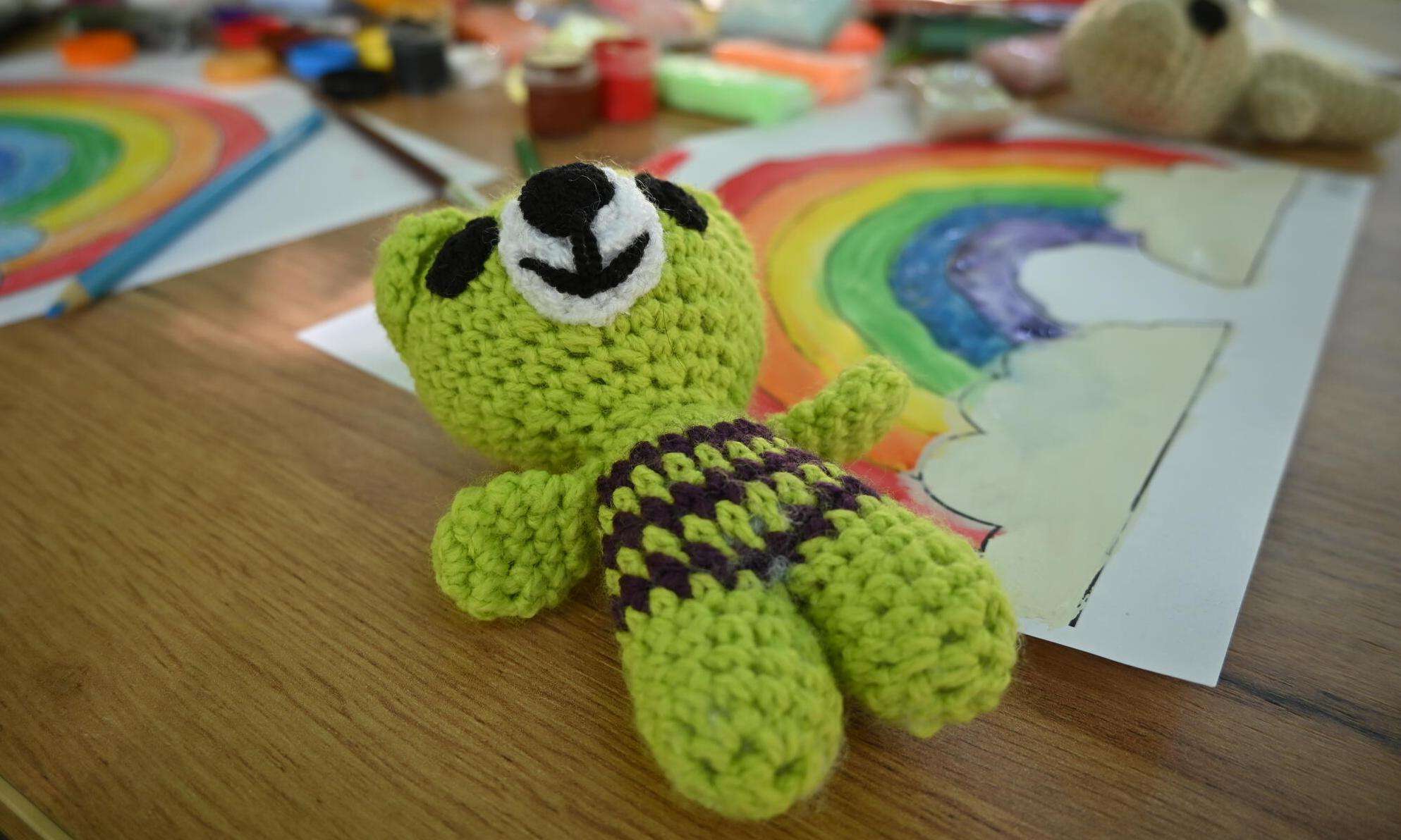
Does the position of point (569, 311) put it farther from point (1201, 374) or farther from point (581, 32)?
point (581, 32)

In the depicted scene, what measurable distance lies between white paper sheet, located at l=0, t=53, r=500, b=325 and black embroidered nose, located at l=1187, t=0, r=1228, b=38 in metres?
0.66

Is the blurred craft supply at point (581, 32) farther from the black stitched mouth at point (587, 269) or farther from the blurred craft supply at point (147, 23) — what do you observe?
the black stitched mouth at point (587, 269)

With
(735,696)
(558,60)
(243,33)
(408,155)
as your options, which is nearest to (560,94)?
(558,60)

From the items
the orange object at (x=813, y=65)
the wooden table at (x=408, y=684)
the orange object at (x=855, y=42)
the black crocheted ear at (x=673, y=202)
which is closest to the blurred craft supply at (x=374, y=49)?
the orange object at (x=813, y=65)

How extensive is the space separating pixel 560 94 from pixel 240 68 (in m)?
0.42

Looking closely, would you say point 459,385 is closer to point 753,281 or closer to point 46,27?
point 753,281

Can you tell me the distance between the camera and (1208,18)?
0.80 metres

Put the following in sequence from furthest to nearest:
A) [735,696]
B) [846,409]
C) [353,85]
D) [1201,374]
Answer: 1. [353,85]
2. [1201,374]
3. [846,409]
4. [735,696]

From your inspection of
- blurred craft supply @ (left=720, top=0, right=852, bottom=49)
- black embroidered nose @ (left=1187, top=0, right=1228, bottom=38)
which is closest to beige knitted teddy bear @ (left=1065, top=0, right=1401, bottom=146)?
black embroidered nose @ (left=1187, top=0, right=1228, bottom=38)

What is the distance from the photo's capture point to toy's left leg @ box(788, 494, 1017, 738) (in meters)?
0.28

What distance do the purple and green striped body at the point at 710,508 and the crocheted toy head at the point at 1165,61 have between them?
2.30 feet

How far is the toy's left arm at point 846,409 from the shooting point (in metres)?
0.37

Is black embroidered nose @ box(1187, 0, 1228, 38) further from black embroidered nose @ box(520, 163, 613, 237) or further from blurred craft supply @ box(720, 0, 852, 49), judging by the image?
black embroidered nose @ box(520, 163, 613, 237)

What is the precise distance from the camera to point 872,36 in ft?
3.46
